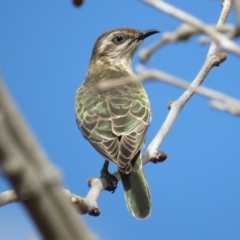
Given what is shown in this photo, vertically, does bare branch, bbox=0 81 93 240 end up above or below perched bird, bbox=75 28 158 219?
below

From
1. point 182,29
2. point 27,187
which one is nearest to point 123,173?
point 182,29

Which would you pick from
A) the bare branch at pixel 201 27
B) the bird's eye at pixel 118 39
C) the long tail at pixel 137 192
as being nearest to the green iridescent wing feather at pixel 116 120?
the long tail at pixel 137 192

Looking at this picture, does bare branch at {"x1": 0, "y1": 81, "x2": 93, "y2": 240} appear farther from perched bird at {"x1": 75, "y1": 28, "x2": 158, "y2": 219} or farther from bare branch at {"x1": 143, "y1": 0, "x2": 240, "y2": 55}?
perched bird at {"x1": 75, "y1": 28, "x2": 158, "y2": 219}

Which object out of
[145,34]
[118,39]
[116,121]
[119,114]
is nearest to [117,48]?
[118,39]

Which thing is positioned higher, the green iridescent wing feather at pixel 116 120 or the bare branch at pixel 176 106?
the green iridescent wing feather at pixel 116 120

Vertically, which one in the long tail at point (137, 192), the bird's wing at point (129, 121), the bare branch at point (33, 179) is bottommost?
the bare branch at point (33, 179)

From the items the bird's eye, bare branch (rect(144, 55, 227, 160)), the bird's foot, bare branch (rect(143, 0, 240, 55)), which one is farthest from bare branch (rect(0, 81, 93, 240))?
the bird's eye

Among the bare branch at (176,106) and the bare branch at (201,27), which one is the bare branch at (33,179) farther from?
the bare branch at (176,106)
